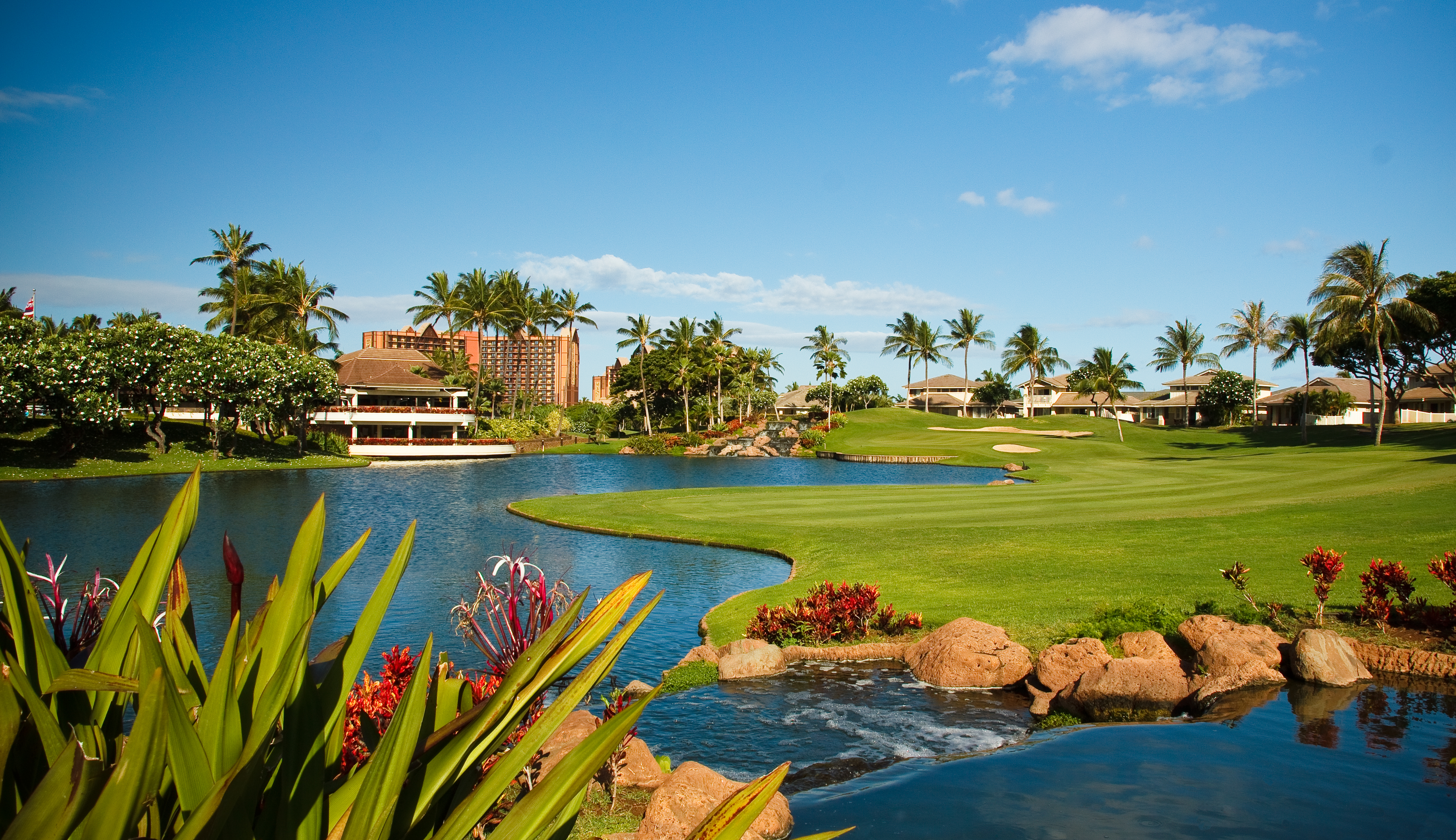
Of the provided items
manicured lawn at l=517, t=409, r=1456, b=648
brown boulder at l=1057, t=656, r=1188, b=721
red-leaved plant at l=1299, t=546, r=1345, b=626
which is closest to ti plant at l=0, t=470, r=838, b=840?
brown boulder at l=1057, t=656, r=1188, b=721

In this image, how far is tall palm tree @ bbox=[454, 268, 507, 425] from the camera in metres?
83.9

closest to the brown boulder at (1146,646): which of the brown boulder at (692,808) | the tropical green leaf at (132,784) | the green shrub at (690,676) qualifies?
the green shrub at (690,676)

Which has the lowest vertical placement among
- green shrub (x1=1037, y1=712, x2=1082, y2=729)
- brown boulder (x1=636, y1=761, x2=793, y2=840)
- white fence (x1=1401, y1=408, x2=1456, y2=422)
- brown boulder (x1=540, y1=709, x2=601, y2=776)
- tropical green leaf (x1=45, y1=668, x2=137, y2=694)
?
green shrub (x1=1037, y1=712, x2=1082, y2=729)

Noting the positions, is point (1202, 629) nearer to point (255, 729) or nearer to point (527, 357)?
point (255, 729)

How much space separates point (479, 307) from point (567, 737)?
80338 mm

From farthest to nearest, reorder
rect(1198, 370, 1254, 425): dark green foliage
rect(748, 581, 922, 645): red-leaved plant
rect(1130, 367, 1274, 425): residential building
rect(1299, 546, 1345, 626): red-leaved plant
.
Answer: rect(1130, 367, 1274, 425): residential building, rect(1198, 370, 1254, 425): dark green foliage, rect(748, 581, 922, 645): red-leaved plant, rect(1299, 546, 1345, 626): red-leaved plant

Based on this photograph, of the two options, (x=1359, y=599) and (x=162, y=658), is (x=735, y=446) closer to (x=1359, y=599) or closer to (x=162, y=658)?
(x=1359, y=599)

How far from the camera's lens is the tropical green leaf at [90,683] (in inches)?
68.4

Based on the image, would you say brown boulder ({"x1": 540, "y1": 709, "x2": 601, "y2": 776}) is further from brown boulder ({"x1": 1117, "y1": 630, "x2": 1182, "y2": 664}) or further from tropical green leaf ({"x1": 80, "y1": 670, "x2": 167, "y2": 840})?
brown boulder ({"x1": 1117, "y1": 630, "x2": 1182, "y2": 664})

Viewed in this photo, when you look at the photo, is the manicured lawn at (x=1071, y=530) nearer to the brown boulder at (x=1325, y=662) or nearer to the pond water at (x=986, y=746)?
the pond water at (x=986, y=746)

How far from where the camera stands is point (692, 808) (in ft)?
23.7

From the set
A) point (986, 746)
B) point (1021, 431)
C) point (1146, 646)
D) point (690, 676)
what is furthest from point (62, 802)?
point (1021, 431)

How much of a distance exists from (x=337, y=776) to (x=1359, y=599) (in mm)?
14980

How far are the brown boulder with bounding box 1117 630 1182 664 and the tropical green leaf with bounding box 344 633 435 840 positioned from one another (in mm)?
11149
